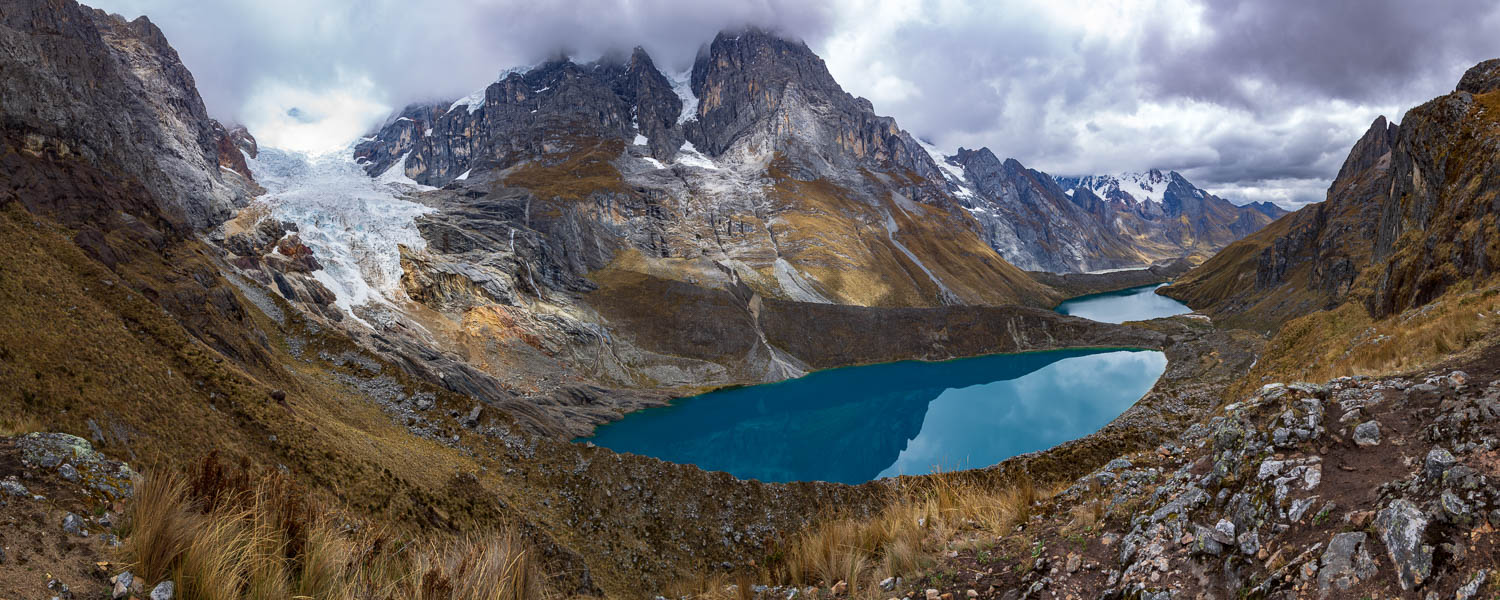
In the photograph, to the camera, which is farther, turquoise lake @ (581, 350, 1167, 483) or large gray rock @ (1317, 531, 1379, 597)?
turquoise lake @ (581, 350, 1167, 483)

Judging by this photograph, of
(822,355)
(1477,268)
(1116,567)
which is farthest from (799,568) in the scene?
(822,355)

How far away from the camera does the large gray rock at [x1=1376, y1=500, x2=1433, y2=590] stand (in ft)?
9.15

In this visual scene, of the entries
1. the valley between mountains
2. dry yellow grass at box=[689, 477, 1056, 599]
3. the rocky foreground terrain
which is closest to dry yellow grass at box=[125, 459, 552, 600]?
the valley between mountains

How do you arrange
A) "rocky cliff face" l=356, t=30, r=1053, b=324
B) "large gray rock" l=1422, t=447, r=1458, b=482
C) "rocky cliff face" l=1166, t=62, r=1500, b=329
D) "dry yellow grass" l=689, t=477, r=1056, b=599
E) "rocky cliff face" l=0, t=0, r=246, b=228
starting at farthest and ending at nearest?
"rocky cliff face" l=356, t=30, r=1053, b=324, "rocky cliff face" l=0, t=0, r=246, b=228, "rocky cliff face" l=1166, t=62, r=1500, b=329, "dry yellow grass" l=689, t=477, r=1056, b=599, "large gray rock" l=1422, t=447, r=1458, b=482

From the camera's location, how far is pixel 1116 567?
424 cm

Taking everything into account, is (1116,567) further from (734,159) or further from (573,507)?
(734,159)

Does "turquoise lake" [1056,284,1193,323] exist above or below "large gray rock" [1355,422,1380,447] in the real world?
below

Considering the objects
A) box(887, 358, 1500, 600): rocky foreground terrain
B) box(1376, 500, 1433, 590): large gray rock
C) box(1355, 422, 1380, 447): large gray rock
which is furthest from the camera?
box(1355, 422, 1380, 447): large gray rock

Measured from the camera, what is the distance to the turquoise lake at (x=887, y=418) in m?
45.3

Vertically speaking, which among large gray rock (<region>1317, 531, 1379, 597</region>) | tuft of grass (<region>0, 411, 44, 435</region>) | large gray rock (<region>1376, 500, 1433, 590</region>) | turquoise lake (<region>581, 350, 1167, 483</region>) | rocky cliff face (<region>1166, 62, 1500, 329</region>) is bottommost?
turquoise lake (<region>581, 350, 1167, 483</region>)

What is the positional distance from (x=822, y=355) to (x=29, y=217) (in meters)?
69.6

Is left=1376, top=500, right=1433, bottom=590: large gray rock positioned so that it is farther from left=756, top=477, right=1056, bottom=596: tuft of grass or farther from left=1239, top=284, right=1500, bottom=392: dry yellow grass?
left=1239, top=284, right=1500, bottom=392: dry yellow grass

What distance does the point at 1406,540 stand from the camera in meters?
2.94

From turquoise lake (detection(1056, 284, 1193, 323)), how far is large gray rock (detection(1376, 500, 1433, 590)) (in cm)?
12367
